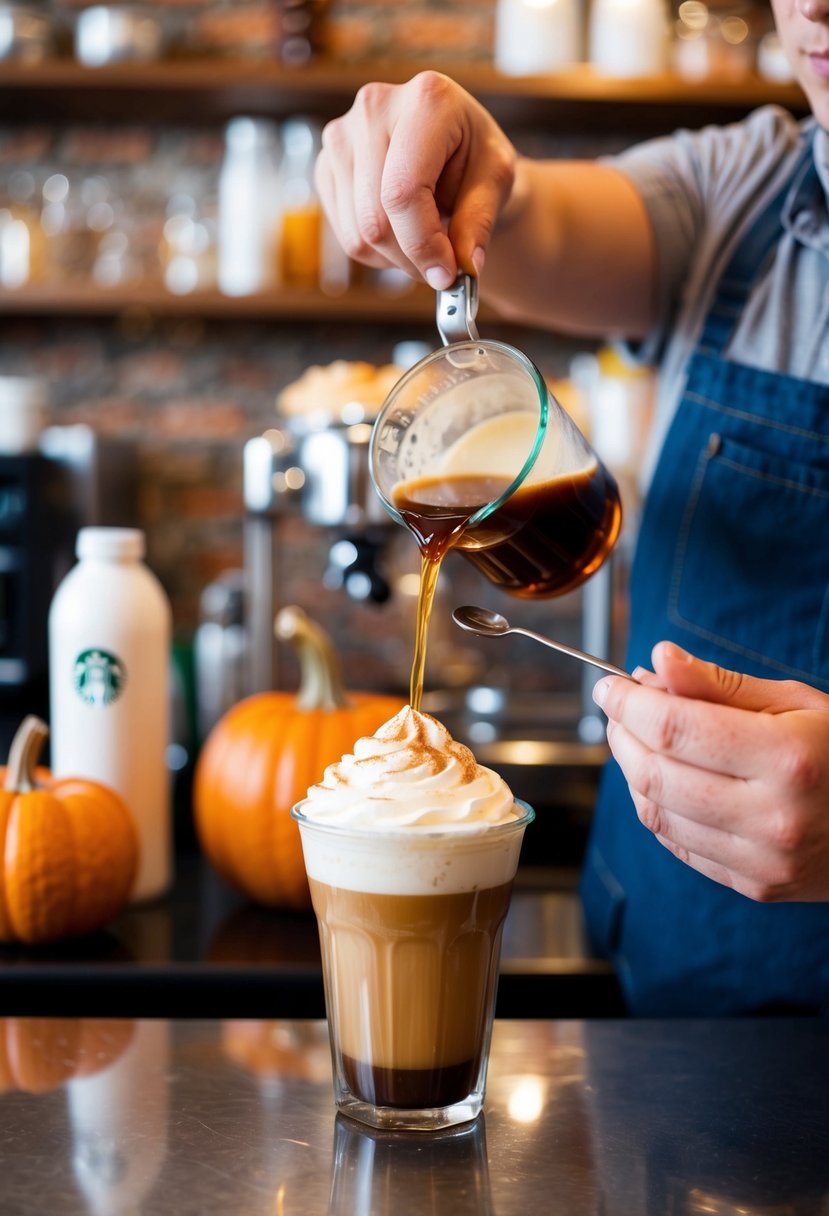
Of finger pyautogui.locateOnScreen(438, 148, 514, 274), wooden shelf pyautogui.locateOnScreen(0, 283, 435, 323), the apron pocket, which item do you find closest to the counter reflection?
the apron pocket

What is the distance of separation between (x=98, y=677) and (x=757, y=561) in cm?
71

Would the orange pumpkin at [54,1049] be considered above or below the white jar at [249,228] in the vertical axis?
below

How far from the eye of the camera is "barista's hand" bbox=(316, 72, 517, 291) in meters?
1.04

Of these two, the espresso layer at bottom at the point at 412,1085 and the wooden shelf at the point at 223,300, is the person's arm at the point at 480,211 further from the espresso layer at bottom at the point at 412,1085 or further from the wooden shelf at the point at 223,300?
the wooden shelf at the point at 223,300

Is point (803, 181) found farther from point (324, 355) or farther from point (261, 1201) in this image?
point (324, 355)

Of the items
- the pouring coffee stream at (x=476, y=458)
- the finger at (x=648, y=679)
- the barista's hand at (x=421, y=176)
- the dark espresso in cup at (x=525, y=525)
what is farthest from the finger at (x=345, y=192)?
the finger at (x=648, y=679)

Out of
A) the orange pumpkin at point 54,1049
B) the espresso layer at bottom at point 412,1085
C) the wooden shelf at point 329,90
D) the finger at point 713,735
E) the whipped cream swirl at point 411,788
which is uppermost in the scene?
the wooden shelf at point 329,90

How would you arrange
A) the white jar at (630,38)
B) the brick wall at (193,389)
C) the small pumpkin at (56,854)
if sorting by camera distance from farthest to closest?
the brick wall at (193,389) < the white jar at (630,38) < the small pumpkin at (56,854)

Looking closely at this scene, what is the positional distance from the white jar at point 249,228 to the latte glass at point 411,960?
2377mm

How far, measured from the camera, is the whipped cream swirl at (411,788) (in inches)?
32.8

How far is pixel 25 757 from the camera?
4.31 ft

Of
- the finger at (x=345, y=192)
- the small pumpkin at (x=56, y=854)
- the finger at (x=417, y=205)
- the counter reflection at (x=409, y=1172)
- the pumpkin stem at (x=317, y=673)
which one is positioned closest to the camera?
the counter reflection at (x=409, y=1172)

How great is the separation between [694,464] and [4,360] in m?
2.51

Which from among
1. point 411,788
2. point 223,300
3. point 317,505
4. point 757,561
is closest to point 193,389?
point 223,300
